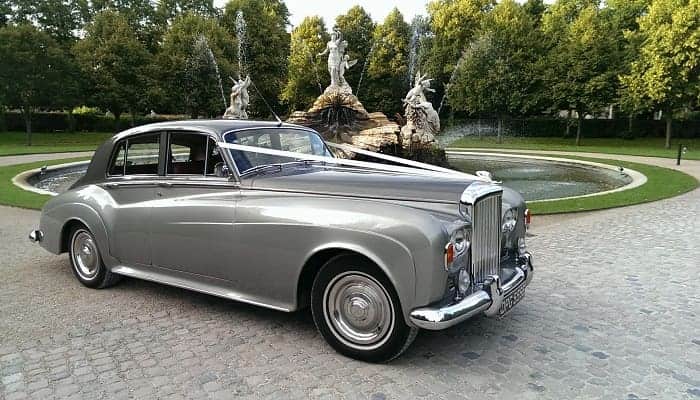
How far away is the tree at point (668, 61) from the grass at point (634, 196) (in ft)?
56.3

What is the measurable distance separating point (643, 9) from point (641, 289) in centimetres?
4456

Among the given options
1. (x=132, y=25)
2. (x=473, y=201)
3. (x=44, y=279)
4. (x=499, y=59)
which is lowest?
(x=44, y=279)

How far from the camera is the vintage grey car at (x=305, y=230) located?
3.71 meters

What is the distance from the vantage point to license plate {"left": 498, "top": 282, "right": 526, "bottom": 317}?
4090 mm

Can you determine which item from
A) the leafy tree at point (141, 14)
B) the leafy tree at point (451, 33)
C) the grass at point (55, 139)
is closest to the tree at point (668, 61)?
the leafy tree at point (451, 33)

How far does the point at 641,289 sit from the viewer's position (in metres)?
5.83

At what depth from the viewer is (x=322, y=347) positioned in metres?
4.30

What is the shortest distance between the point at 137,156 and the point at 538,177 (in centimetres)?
1473

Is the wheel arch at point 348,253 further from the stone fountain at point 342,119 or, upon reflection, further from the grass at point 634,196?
the stone fountain at point 342,119

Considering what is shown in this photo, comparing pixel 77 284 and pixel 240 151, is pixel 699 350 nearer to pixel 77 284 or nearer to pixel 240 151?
pixel 240 151

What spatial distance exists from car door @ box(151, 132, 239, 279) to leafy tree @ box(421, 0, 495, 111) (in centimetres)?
3998

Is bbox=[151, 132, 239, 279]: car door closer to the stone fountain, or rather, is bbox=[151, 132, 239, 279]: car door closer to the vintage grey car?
the vintage grey car

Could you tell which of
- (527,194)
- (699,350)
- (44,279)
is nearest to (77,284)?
(44,279)

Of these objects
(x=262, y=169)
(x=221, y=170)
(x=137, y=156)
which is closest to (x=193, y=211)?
(x=221, y=170)
